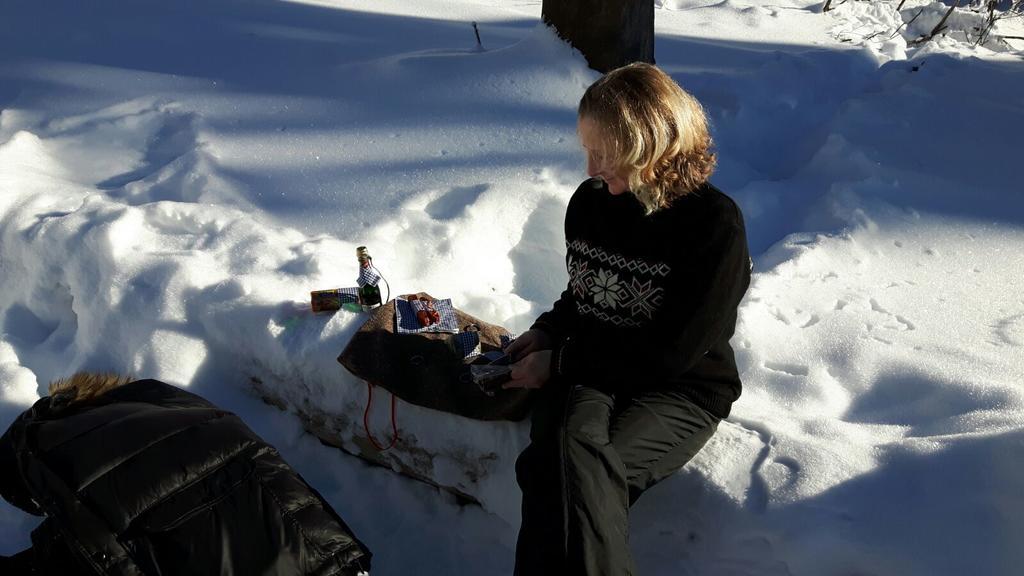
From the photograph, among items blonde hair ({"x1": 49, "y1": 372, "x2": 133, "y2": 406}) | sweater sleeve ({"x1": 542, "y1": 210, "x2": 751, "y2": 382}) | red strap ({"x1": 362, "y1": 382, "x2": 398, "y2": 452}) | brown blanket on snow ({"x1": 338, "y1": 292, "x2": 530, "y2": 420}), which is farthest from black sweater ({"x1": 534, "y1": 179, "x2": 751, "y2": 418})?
blonde hair ({"x1": 49, "y1": 372, "x2": 133, "y2": 406})

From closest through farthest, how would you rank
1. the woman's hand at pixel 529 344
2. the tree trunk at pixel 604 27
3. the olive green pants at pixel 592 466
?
1. the olive green pants at pixel 592 466
2. the woman's hand at pixel 529 344
3. the tree trunk at pixel 604 27

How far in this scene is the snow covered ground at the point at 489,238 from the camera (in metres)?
2.46

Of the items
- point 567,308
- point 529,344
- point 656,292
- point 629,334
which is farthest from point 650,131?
point 529,344

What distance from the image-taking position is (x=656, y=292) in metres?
2.38

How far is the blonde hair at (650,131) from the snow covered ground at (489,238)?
903 mm

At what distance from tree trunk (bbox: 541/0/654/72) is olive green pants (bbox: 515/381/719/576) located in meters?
2.98

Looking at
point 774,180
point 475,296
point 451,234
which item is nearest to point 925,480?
point 475,296

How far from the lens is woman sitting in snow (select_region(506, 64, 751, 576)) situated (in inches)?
81.0

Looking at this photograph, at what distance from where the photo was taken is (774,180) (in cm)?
464

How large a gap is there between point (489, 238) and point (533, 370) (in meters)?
1.42

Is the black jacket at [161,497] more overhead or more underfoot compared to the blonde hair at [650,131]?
more underfoot

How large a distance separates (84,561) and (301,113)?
10.3ft

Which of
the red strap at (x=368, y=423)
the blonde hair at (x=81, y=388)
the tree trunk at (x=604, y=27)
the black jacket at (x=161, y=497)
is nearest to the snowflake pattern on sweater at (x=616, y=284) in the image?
the red strap at (x=368, y=423)

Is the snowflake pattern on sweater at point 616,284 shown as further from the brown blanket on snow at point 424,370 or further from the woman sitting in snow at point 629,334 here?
the brown blanket on snow at point 424,370
